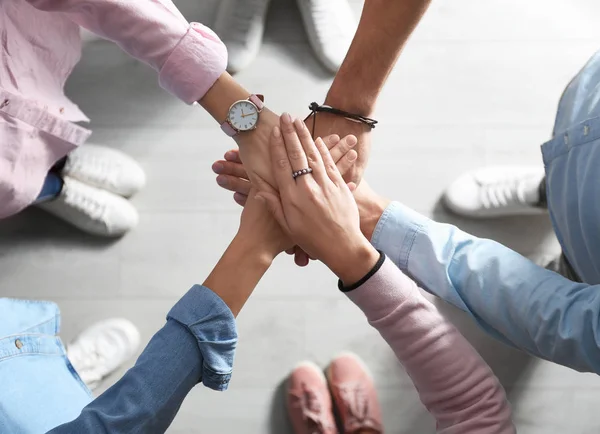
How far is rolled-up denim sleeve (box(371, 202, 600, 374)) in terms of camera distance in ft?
2.66

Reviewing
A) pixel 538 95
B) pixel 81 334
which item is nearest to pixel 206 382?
pixel 81 334

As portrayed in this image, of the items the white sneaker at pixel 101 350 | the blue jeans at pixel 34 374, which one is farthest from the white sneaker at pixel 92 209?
the blue jeans at pixel 34 374

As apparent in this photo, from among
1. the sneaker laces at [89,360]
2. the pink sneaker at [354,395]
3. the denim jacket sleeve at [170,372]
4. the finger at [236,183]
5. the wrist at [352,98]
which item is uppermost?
the wrist at [352,98]

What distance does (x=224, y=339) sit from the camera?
2.47ft

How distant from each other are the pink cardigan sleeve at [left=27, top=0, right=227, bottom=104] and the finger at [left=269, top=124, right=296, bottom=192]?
0.14 metres

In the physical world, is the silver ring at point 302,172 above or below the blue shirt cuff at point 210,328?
above

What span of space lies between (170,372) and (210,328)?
0.07 metres

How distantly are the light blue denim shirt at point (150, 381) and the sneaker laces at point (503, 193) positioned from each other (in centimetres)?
78

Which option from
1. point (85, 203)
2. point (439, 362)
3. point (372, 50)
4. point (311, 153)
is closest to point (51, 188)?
point (85, 203)

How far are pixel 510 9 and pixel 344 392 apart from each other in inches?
39.6

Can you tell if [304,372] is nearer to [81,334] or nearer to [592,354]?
[81,334]

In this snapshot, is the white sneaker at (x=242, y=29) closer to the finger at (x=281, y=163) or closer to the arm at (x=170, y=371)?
the finger at (x=281, y=163)

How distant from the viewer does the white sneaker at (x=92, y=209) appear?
4.21ft

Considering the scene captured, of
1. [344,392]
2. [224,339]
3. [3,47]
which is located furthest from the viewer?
[344,392]
